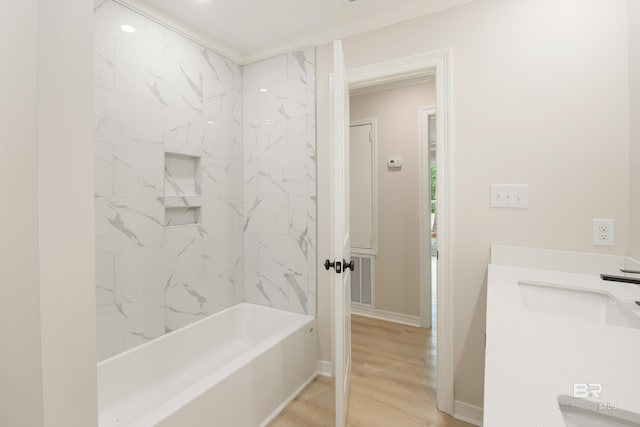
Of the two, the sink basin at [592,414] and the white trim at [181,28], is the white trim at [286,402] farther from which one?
the white trim at [181,28]

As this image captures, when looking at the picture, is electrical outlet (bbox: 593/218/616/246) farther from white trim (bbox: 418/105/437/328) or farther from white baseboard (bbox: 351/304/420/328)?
white baseboard (bbox: 351/304/420/328)

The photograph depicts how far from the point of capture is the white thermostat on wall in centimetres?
312

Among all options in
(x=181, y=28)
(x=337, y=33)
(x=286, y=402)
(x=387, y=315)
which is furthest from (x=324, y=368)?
(x=181, y=28)

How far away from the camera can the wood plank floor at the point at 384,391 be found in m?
1.76

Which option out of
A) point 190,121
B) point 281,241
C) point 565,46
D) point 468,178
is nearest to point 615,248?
point 468,178

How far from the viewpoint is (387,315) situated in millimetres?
3250

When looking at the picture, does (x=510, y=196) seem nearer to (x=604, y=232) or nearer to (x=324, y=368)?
(x=604, y=232)

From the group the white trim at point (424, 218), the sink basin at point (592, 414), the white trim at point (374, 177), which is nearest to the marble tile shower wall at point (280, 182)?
the white trim at point (374, 177)

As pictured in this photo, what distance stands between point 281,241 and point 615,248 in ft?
6.52

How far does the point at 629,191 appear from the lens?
141 cm

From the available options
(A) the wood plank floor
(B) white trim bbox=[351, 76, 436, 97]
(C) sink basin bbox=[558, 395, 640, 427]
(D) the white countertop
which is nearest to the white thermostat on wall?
(B) white trim bbox=[351, 76, 436, 97]

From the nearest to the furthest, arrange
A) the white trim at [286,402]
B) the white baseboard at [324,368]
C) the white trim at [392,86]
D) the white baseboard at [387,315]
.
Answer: the white trim at [286,402]
the white baseboard at [324,368]
the white trim at [392,86]
the white baseboard at [387,315]

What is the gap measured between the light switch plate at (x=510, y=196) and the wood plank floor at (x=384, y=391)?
4.20 ft

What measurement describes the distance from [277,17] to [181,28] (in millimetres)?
654
